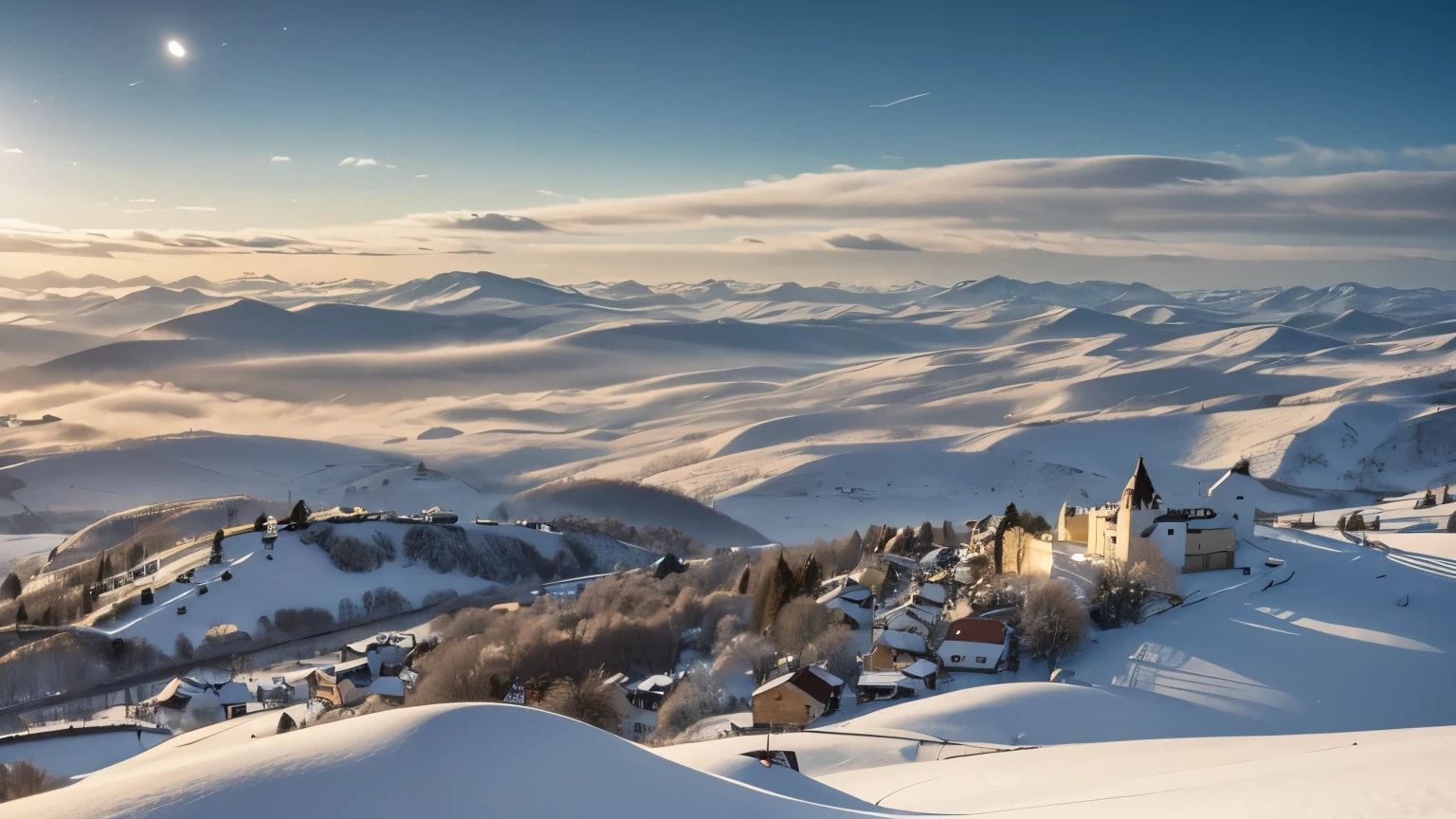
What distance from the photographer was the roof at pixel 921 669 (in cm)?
3303

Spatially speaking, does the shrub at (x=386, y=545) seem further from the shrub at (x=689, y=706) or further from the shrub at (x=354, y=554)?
the shrub at (x=689, y=706)

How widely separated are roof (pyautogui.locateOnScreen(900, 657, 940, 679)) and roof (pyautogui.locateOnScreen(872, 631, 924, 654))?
54.2 inches

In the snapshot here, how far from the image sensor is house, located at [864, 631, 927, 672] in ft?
117

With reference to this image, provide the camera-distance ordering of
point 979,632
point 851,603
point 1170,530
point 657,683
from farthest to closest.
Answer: point 851,603, point 657,683, point 1170,530, point 979,632

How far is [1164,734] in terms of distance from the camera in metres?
26.1

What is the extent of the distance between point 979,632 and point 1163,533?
8151 millimetres

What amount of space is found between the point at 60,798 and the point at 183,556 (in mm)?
55375

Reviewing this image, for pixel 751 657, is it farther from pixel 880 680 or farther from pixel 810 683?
pixel 810 683


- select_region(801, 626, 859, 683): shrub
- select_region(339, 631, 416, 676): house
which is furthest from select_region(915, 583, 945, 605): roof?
select_region(339, 631, 416, 676): house

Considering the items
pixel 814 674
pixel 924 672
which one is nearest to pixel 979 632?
pixel 924 672

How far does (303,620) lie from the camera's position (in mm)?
56625

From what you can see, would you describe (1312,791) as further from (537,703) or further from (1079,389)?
(1079,389)

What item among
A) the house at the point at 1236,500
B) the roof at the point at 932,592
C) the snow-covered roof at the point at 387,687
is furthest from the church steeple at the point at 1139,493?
the snow-covered roof at the point at 387,687

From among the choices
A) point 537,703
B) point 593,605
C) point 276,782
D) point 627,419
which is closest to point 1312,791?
point 276,782
